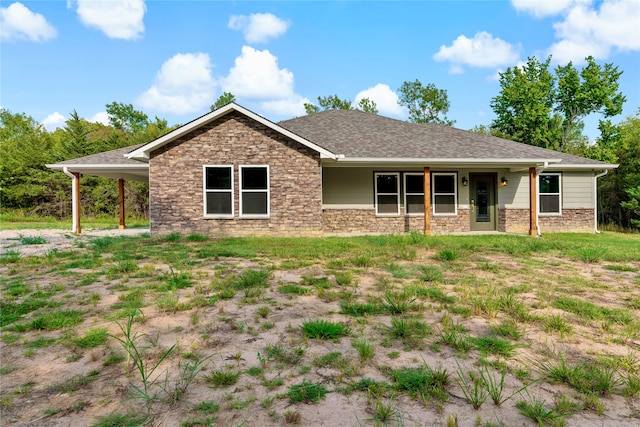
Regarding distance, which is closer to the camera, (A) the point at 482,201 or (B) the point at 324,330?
(B) the point at 324,330

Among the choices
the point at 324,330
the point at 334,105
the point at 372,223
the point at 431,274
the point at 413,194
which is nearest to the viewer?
the point at 324,330

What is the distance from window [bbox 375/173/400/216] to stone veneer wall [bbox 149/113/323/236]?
9.67 ft

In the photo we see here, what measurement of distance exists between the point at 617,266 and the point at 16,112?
56928mm

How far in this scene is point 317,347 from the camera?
295 cm

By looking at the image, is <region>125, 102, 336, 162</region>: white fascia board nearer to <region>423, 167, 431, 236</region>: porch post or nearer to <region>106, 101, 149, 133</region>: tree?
<region>423, 167, 431, 236</region>: porch post

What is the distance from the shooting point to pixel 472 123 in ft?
135

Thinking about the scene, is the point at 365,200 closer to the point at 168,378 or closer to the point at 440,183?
the point at 440,183

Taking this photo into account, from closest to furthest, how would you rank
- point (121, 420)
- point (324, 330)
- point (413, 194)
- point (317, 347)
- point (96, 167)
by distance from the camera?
point (121, 420), point (317, 347), point (324, 330), point (96, 167), point (413, 194)

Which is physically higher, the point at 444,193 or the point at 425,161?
the point at 425,161

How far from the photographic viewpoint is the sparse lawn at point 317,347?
215 centimetres

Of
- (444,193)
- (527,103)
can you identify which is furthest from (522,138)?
(444,193)

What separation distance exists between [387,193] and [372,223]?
4.28 feet

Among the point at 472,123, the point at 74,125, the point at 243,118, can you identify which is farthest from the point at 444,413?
the point at 472,123

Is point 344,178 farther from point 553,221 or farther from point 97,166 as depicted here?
point 97,166
